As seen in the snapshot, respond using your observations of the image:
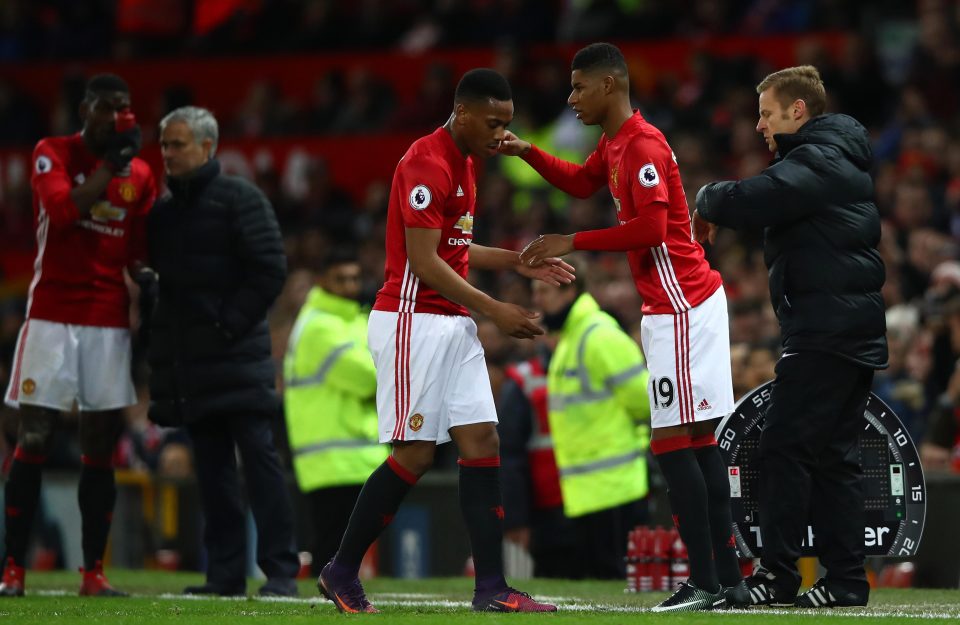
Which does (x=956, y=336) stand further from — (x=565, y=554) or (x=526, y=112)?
(x=526, y=112)

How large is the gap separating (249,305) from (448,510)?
3928 millimetres

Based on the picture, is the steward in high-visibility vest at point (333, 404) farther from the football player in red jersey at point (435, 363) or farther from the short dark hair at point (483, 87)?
the short dark hair at point (483, 87)

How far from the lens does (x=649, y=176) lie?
686 centimetres

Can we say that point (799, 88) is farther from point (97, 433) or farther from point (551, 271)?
point (97, 433)

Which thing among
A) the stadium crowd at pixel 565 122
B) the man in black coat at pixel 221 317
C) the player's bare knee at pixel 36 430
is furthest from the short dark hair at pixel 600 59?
the stadium crowd at pixel 565 122

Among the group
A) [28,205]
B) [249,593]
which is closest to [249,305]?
[249,593]

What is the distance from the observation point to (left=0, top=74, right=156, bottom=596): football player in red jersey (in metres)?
8.40

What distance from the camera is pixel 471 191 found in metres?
7.08

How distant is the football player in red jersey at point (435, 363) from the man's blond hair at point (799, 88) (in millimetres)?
1160

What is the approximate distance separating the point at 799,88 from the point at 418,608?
2757 millimetres

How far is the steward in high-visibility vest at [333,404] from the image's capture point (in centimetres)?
1007

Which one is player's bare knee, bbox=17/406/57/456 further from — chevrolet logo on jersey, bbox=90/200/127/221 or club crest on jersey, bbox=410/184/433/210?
club crest on jersey, bbox=410/184/433/210

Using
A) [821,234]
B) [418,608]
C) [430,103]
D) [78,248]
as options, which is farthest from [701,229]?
[430,103]

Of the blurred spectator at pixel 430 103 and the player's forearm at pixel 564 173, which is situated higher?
the blurred spectator at pixel 430 103
